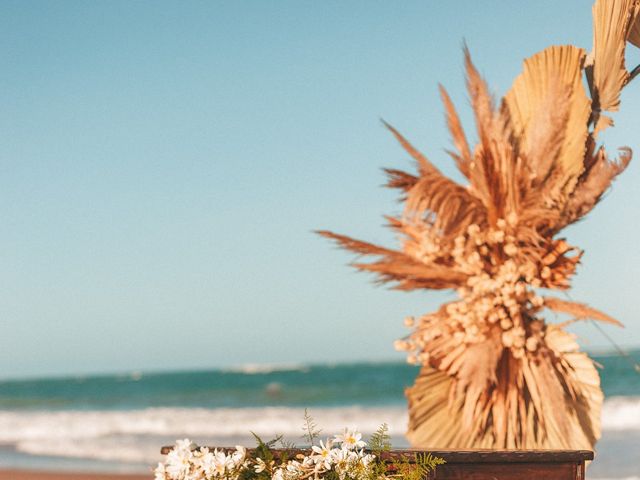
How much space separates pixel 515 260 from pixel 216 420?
15.7 metres

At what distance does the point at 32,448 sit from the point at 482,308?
11790mm

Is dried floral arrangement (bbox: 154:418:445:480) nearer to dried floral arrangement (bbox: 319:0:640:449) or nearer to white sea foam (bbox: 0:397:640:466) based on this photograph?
dried floral arrangement (bbox: 319:0:640:449)

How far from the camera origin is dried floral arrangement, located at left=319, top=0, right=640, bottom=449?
399 centimetres

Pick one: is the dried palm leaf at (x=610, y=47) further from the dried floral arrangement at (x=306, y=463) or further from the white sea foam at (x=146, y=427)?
the white sea foam at (x=146, y=427)

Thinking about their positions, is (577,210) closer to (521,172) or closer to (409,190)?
(521,172)

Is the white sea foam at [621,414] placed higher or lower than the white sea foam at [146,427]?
lower

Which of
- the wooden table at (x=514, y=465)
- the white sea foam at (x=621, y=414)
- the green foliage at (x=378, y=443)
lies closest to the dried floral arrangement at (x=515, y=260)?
the wooden table at (x=514, y=465)

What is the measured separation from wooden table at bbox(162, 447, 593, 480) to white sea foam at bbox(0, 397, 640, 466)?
9908 millimetres

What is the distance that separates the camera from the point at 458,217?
13.8 feet

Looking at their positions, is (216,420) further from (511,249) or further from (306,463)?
(306,463)

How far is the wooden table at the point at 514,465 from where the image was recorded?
2.58 m

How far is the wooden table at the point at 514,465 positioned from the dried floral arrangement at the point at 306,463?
0.08m

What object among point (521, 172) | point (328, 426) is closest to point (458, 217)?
point (521, 172)

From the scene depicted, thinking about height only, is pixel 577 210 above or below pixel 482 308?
above
